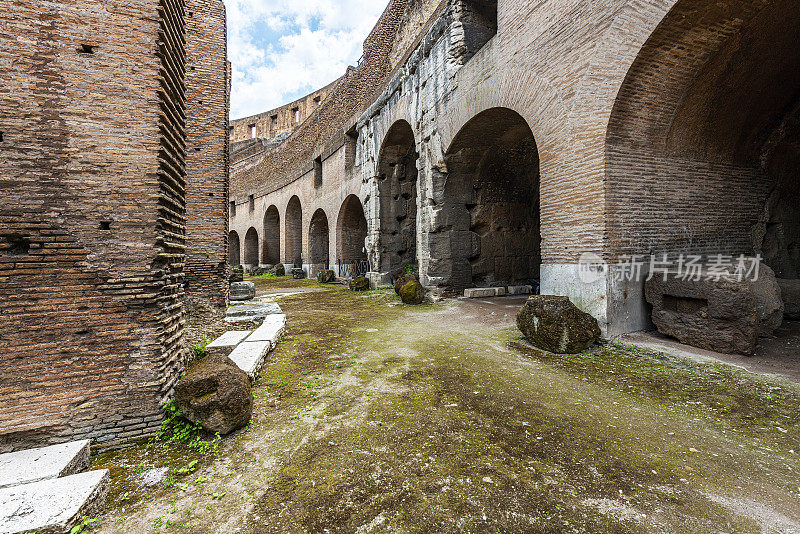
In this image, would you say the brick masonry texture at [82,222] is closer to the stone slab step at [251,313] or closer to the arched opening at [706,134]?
the stone slab step at [251,313]

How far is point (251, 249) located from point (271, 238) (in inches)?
129

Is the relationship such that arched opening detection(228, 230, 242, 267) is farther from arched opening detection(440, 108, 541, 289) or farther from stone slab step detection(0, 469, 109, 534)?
stone slab step detection(0, 469, 109, 534)

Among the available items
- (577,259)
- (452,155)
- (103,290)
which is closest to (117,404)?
(103,290)

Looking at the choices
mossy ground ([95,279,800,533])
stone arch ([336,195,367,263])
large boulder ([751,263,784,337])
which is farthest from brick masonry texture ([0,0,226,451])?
stone arch ([336,195,367,263])

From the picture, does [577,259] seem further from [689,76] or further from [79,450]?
[79,450]

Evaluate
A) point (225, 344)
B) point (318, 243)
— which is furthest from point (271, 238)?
point (225, 344)

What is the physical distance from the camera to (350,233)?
15062mm

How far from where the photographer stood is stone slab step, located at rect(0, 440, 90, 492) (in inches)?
69.7

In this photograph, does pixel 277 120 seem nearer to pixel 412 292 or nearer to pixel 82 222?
pixel 412 292

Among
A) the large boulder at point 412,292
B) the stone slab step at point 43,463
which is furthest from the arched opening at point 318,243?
the stone slab step at point 43,463

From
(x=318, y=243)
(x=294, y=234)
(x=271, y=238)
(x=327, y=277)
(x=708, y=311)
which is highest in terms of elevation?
(x=294, y=234)

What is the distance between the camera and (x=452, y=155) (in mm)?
7703

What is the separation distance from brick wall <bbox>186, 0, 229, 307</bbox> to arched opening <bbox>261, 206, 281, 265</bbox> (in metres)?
15.9

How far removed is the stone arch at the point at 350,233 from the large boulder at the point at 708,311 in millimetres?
11789
